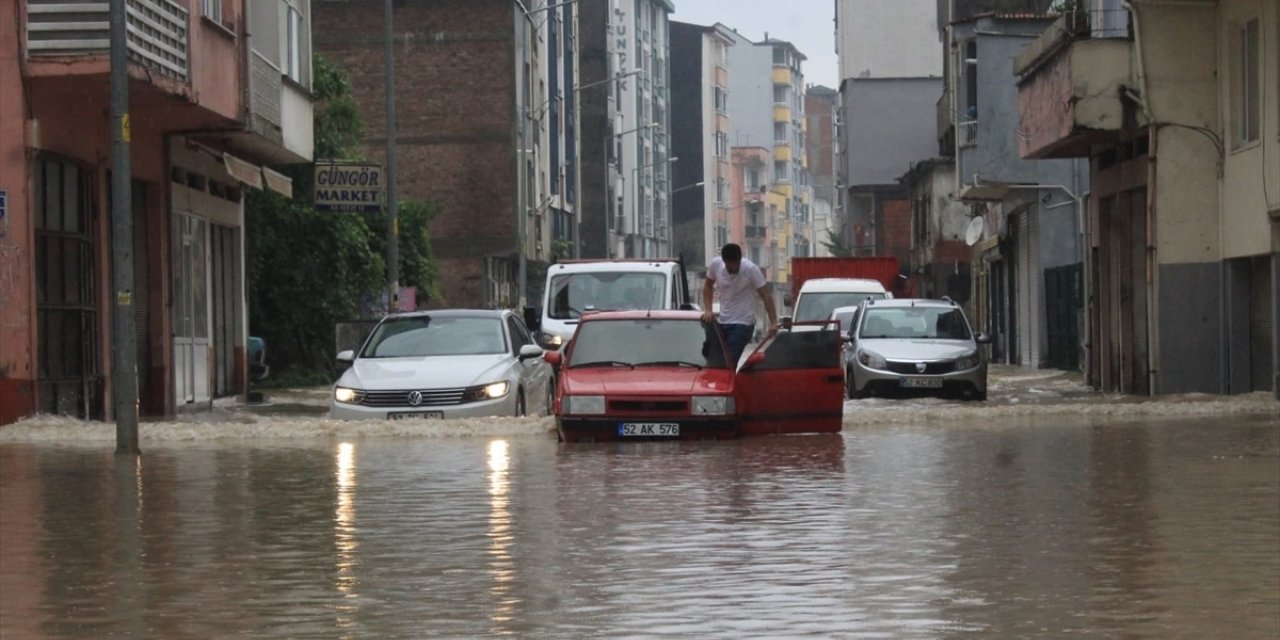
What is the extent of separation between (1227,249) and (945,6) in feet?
136

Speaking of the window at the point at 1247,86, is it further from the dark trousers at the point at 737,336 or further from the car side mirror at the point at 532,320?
the car side mirror at the point at 532,320

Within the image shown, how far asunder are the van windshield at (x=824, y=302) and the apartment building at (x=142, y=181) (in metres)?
11.7

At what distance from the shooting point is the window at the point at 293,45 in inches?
1416

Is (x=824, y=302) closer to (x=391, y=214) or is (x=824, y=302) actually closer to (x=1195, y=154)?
(x=391, y=214)

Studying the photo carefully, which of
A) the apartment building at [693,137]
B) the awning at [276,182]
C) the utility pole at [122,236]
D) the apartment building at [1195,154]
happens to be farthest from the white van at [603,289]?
the apartment building at [693,137]

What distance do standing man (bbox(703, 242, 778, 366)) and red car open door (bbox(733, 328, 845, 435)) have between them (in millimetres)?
1298

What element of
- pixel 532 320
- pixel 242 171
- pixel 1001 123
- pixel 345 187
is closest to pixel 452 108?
pixel 1001 123

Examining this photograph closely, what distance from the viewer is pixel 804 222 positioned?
185000 mm

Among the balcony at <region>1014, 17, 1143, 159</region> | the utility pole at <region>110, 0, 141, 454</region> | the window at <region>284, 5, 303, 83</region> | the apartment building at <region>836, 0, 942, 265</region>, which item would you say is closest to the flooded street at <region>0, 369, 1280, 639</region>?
the utility pole at <region>110, 0, 141, 454</region>

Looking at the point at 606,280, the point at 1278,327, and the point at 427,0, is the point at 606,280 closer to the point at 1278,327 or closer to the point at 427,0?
the point at 1278,327

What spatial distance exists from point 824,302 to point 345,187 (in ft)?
34.8

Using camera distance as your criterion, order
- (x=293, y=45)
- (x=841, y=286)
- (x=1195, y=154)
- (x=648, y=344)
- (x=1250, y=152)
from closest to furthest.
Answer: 1. (x=648, y=344)
2. (x=1250, y=152)
3. (x=1195, y=154)
4. (x=293, y=45)
5. (x=841, y=286)

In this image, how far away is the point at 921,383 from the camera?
29797mm

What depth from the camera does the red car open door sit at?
20312 millimetres
